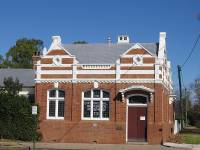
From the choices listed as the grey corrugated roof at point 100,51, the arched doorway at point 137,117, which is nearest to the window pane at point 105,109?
the arched doorway at point 137,117

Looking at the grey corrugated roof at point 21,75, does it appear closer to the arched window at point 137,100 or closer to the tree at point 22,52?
the arched window at point 137,100

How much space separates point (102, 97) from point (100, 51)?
17.6 feet

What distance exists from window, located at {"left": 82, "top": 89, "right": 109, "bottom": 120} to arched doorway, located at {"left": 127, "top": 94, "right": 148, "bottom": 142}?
1.70 metres

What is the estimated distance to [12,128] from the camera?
3478 cm

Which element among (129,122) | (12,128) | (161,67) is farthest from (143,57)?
(12,128)

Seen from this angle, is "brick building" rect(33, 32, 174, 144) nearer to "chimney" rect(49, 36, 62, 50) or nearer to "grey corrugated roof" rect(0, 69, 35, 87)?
"chimney" rect(49, 36, 62, 50)

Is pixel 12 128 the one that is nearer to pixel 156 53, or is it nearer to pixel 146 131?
pixel 146 131

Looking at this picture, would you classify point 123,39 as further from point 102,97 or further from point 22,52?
point 22,52

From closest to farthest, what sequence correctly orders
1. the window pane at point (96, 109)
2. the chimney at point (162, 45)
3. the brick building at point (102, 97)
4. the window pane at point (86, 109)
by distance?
1. the brick building at point (102, 97)
2. the window pane at point (96, 109)
3. the window pane at point (86, 109)
4. the chimney at point (162, 45)

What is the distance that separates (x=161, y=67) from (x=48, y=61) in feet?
27.8

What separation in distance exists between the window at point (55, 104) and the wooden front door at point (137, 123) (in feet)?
16.9

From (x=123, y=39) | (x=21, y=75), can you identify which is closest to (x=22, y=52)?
(x=21, y=75)

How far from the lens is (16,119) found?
1368 inches

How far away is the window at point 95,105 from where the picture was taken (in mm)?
34375
